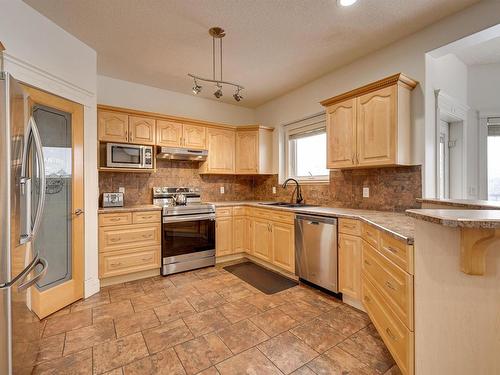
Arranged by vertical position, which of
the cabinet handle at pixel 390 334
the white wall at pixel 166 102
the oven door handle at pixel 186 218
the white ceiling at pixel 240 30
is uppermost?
the white ceiling at pixel 240 30

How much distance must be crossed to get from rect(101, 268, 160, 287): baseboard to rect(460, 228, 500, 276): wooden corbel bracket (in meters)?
3.24

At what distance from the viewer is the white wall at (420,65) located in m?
2.04

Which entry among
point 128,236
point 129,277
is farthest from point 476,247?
point 129,277

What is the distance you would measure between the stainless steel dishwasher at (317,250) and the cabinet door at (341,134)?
2.30 feet

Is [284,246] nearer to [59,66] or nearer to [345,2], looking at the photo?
[345,2]

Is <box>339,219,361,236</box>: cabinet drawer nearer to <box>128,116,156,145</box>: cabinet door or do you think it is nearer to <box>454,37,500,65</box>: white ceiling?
<box>454,37,500,65</box>: white ceiling

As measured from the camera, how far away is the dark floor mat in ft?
9.54

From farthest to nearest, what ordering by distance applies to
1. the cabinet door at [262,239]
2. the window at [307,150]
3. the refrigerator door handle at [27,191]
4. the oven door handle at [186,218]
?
the window at [307,150]
the cabinet door at [262,239]
the oven door handle at [186,218]
the refrigerator door handle at [27,191]

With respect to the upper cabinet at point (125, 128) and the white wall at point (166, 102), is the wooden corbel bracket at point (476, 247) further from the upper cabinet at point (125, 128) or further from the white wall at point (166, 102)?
the white wall at point (166, 102)

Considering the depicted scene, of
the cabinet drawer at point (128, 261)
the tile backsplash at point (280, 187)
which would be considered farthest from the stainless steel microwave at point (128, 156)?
the cabinet drawer at point (128, 261)

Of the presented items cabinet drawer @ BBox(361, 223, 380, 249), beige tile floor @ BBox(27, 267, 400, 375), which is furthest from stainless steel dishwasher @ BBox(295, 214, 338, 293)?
cabinet drawer @ BBox(361, 223, 380, 249)

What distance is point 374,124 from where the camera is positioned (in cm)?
247

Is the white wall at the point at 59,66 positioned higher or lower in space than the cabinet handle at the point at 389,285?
higher

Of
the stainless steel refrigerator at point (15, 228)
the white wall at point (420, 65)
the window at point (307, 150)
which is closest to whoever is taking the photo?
the stainless steel refrigerator at point (15, 228)
